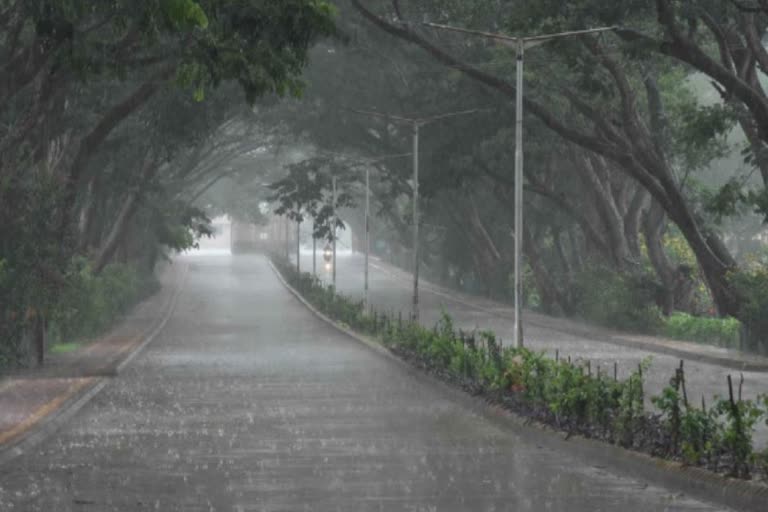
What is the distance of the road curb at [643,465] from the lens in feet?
49.4

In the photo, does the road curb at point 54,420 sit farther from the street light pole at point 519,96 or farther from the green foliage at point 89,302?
the street light pole at point 519,96

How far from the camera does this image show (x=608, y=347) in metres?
48.6

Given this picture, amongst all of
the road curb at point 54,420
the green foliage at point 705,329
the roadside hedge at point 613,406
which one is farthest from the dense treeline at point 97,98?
the green foliage at point 705,329

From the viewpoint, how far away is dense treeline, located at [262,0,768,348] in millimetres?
34500

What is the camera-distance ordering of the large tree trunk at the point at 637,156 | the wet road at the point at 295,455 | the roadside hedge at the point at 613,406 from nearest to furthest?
the wet road at the point at 295,455 → the roadside hedge at the point at 613,406 → the large tree trunk at the point at 637,156

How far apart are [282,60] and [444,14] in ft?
81.8

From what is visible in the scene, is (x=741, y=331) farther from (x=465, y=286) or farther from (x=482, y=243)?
(x=465, y=286)

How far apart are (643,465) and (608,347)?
30930 millimetres

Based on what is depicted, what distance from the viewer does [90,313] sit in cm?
4875

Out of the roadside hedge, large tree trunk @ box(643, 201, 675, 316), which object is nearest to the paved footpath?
the roadside hedge

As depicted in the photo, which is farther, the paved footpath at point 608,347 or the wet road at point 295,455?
the paved footpath at point 608,347

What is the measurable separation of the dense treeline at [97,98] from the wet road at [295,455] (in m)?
3.39

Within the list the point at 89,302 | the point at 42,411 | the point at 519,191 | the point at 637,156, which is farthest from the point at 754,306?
the point at 42,411

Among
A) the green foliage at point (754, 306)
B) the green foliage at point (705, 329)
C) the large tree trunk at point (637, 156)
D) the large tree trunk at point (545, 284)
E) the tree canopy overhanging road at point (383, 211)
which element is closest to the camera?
the tree canopy overhanging road at point (383, 211)
